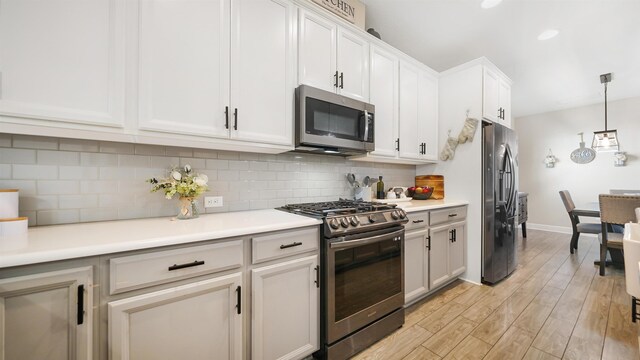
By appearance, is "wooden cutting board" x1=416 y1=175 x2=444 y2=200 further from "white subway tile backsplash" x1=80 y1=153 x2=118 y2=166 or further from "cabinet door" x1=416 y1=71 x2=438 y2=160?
"white subway tile backsplash" x1=80 y1=153 x2=118 y2=166

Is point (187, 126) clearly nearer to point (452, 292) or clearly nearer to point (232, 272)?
point (232, 272)

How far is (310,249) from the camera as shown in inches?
60.8

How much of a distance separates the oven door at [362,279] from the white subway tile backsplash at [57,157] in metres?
1.53

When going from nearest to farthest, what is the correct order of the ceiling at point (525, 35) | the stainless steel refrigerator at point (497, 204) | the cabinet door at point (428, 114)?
the ceiling at point (525, 35)
the stainless steel refrigerator at point (497, 204)
the cabinet door at point (428, 114)

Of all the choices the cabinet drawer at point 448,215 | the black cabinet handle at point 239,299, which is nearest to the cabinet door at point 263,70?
the black cabinet handle at point 239,299

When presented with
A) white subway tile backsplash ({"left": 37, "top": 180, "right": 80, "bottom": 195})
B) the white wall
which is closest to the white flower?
white subway tile backsplash ({"left": 37, "top": 180, "right": 80, "bottom": 195})

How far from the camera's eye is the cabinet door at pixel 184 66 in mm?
1332

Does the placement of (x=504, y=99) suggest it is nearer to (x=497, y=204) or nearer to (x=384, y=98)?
(x=497, y=204)

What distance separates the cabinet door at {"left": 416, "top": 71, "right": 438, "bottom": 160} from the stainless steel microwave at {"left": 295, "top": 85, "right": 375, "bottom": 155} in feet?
3.18

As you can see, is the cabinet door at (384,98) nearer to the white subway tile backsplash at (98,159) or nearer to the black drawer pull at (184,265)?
the black drawer pull at (184,265)

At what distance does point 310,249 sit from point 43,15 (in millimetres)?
1715

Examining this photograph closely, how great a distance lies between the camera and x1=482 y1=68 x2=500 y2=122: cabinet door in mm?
2787

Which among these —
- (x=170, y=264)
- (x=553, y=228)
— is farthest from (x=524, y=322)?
(x=553, y=228)

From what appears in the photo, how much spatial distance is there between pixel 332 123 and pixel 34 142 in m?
1.77
